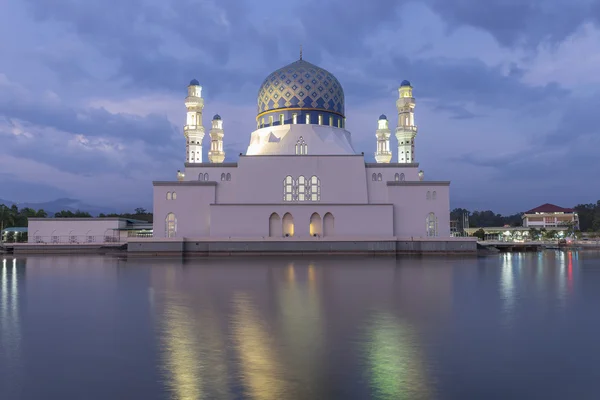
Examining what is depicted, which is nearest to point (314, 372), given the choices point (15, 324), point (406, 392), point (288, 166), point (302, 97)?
point (406, 392)

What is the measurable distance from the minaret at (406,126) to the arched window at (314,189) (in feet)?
26.4

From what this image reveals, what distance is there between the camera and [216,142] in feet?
135

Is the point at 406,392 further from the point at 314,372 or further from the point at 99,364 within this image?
the point at 99,364

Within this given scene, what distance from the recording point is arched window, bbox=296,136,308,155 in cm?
3447

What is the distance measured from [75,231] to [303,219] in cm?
1786

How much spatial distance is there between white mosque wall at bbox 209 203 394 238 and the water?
1718 cm

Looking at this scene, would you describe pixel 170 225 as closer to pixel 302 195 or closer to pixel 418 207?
pixel 302 195

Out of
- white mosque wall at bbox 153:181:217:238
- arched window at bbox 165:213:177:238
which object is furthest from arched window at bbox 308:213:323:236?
arched window at bbox 165:213:177:238

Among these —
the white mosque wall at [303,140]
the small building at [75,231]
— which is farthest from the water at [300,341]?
the small building at [75,231]

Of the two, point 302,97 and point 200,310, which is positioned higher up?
point 302,97

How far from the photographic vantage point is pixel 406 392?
5258mm

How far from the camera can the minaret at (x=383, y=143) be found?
4210 centimetres

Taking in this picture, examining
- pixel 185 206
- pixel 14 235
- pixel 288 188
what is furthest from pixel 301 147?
pixel 14 235

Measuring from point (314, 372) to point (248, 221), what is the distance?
1030 inches
